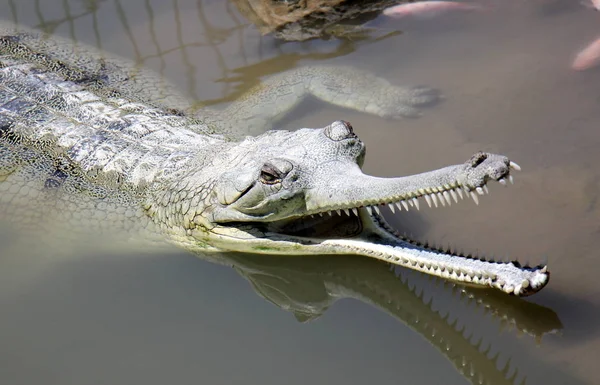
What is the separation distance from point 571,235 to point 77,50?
5.38 meters

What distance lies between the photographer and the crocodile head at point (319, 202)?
3.57m

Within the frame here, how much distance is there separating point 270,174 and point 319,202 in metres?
0.35

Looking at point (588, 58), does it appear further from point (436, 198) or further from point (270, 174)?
point (270, 174)

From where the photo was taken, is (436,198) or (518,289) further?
(436,198)

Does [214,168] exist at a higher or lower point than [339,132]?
lower

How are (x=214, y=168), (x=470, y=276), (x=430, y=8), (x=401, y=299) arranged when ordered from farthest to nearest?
(x=430, y=8), (x=214, y=168), (x=401, y=299), (x=470, y=276)

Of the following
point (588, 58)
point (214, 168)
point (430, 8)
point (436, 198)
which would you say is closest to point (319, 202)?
point (436, 198)

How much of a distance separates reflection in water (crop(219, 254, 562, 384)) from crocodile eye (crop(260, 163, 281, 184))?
0.72 metres

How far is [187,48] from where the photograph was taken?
706cm

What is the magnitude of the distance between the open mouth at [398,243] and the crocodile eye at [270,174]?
304 millimetres

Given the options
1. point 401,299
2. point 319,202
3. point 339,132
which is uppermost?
point 339,132

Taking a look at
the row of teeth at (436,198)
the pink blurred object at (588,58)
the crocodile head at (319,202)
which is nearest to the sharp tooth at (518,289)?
the crocodile head at (319,202)

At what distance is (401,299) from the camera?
13.9 feet

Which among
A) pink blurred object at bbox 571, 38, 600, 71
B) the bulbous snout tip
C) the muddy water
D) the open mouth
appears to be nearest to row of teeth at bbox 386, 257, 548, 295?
the open mouth
